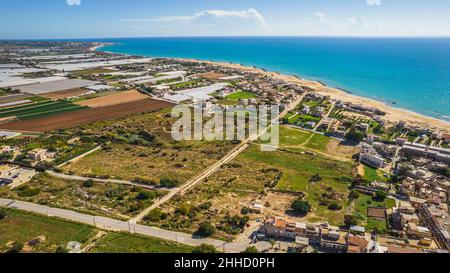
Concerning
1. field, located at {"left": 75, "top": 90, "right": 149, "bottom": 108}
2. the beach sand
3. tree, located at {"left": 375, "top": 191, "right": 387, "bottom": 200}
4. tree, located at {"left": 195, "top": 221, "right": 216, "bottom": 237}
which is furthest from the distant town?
field, located at {"left": 75, "top": 90, "right": 149, "bottom": 108}

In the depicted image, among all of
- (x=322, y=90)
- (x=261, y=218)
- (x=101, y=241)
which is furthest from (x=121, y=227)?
(x=322, y=90)

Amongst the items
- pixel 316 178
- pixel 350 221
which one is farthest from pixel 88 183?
pixel 350 221

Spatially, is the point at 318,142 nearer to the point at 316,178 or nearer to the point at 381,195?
the point at 316,178

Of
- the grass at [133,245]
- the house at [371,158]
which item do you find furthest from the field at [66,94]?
the house at [371,158]

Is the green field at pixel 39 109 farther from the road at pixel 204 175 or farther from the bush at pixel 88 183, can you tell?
the road at pixel 204 175

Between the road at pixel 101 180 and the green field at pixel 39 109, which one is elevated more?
the green field at pixel 39 109

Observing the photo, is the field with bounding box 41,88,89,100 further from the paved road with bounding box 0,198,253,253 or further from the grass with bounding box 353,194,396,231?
the grass with bounding box 353,194,396,231
